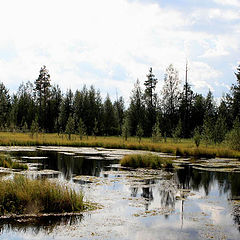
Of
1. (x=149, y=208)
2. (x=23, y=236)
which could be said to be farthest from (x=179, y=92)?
(x=23, y=236)

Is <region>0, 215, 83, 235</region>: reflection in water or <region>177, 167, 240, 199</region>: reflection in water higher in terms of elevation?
<region>177, 167, 240, 199</region>: reflection in water

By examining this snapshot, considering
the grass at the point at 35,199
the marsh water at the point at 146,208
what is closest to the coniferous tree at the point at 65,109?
the marsh water at the point at 146,208

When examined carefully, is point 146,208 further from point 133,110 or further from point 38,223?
point 133,110

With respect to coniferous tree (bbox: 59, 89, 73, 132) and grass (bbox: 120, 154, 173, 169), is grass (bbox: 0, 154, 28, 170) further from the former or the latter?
coniferous tree (bbox: 59, 89, 73, 132)

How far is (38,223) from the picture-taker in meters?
9.79

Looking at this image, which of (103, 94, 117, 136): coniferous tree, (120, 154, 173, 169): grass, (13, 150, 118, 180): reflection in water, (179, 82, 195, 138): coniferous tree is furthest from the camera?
(103, 94, 117, 136): coniferous tree

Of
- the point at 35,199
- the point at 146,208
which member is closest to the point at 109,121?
the point at 146,208

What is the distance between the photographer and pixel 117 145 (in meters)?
37.9

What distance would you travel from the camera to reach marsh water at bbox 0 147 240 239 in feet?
30.6

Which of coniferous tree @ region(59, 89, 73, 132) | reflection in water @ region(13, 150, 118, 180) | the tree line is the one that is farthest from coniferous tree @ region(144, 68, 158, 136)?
reflection in water @ region(13, 150, 118, 180)

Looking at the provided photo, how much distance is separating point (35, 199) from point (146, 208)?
376 centimetres

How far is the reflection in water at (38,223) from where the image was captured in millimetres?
9297

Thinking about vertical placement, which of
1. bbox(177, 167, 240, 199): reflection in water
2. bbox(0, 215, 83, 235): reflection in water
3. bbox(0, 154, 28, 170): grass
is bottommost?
bbox(0, 215, 83, 235): reflection in water

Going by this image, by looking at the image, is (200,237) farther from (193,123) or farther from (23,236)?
(193,123)
